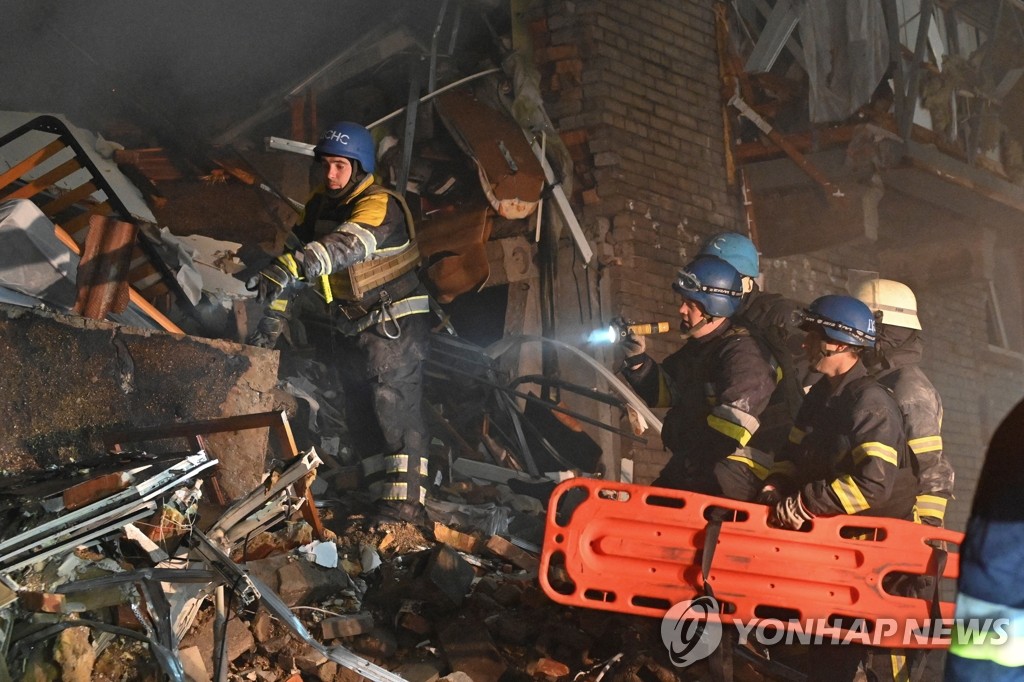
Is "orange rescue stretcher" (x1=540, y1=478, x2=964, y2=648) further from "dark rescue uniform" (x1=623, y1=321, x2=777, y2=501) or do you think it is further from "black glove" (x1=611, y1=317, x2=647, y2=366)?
"black glove" (x1=611, y1=317, x2=647, y2=366)

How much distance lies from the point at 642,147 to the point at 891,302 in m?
3.12

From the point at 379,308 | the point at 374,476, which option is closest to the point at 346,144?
the point at 379,308

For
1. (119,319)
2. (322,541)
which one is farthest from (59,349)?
(322,541)

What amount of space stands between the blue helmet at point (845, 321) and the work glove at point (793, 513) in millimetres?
860

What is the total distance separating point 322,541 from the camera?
444cm

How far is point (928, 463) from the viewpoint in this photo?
13.9 ft

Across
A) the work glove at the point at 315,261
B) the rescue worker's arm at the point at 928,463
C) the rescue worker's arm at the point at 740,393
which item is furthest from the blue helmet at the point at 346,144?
the rescue worker's arm at the point at 928,463

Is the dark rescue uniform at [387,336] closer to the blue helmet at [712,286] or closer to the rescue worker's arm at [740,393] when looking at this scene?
the blue helmet at [712,286]

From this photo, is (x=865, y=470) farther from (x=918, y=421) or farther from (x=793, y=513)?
(x=918, y=421)

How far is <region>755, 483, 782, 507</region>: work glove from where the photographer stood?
4.16 meters

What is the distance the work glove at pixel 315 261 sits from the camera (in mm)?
4465

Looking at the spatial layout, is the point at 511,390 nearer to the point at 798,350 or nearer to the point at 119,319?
the point at 798,350

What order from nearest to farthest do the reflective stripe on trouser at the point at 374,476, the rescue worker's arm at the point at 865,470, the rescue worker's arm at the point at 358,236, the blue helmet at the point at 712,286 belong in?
the rescue worker's arm at the point at 865,470, the rescue worker's arm at the point at 358,236, the blue helmet at the point at 712,286, the reflective stripe on trouser at the point at 374,476

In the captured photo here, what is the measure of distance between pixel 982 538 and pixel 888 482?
7.57ft
